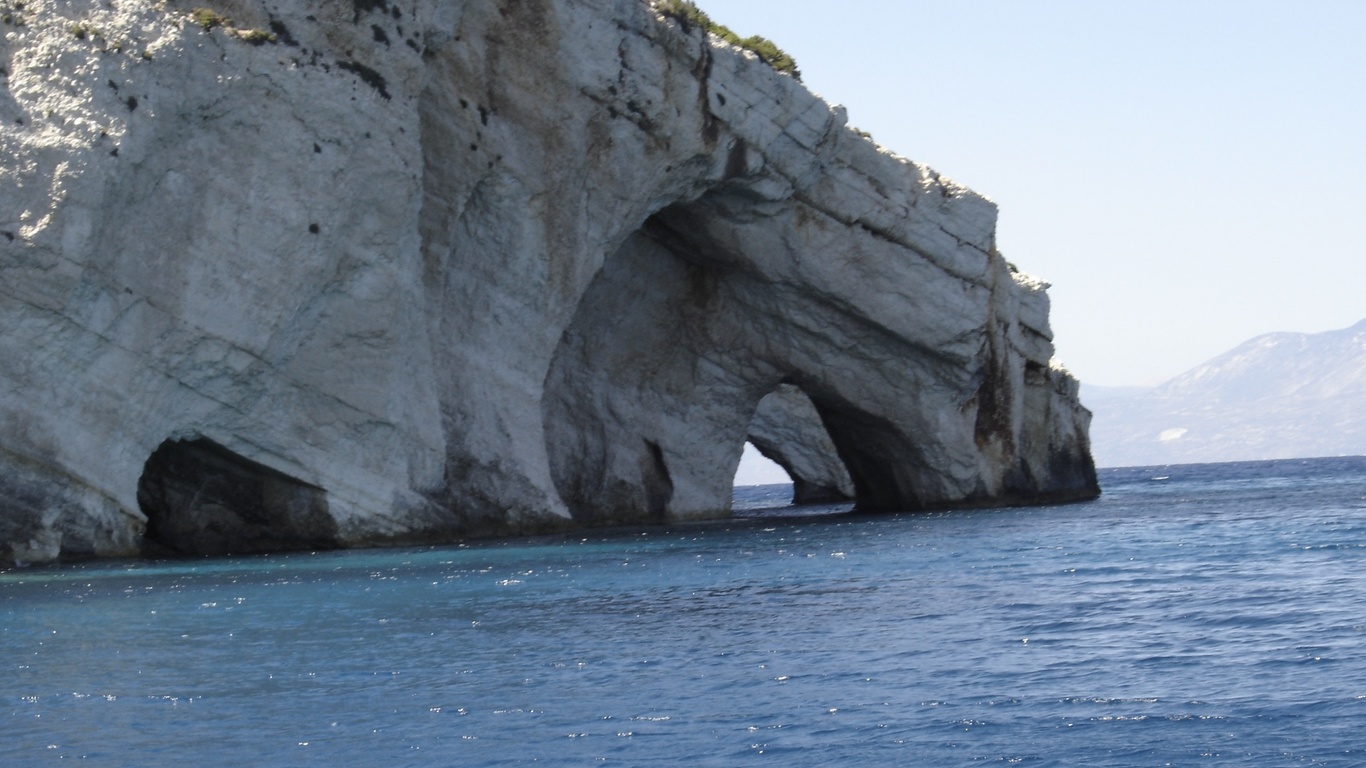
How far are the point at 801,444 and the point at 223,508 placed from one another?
34.6 meters

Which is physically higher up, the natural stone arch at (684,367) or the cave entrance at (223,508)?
the natural stone arch at (684,367)

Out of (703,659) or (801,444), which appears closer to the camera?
(703,659)

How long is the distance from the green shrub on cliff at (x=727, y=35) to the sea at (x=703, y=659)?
14.1 m

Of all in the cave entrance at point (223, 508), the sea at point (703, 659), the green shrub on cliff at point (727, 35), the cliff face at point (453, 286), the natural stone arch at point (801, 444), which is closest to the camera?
the sea at point (703, 659)

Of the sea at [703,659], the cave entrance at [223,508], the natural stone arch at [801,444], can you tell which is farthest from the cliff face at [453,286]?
the natural stone arch at [801,444]

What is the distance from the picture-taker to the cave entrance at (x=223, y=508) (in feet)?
101

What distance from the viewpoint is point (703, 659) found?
54.1 feet

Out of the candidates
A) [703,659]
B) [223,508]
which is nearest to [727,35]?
[223,508]

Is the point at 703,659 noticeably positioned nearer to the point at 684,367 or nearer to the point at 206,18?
the point at 206,18

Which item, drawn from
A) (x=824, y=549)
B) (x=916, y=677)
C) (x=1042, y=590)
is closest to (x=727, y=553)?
(x=824, y=549)

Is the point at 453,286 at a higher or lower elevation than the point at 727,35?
lower

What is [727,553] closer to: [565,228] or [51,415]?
[565,228]

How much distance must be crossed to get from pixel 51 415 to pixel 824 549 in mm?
13834

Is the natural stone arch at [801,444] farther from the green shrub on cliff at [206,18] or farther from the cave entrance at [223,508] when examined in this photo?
the green shrub on cliff at [206,18]
